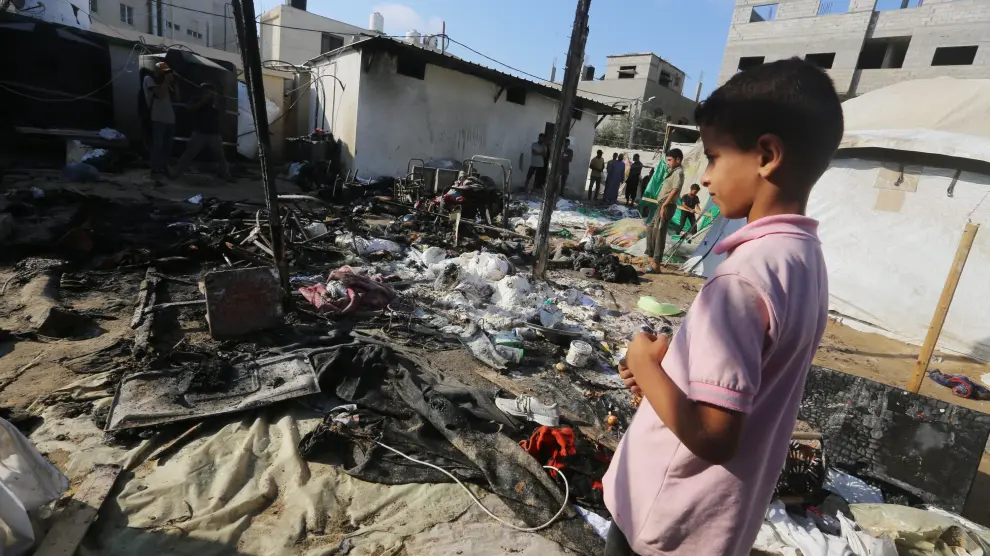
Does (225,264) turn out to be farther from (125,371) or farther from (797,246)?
(797,246)

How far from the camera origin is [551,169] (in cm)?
608

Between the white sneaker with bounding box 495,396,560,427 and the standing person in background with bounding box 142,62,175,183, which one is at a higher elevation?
the standing person in background with bounding box 142,62,175,183

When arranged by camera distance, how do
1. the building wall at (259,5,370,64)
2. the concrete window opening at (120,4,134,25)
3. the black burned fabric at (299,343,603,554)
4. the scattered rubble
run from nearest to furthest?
the black burned fabric at (299,343,603,554) → the scattered rubble → the building wall at (259,5,370,64) → the concrete window opening at (120,4,134,25)

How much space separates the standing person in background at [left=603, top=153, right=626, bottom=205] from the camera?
48.9 ft

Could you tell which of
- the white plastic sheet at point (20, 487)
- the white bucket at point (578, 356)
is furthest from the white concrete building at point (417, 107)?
A: the white plastic sheet at point (20, 487)

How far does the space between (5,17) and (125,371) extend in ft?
40.0

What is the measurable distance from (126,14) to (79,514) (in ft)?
113

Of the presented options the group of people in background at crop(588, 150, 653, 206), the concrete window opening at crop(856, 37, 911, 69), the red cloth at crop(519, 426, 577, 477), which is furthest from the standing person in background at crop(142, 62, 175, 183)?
the concrete window opening at crop(856, 37, 911, 69)

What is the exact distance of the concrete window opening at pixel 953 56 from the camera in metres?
Result: 20.6

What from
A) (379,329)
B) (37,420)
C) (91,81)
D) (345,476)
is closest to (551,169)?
(379,329)

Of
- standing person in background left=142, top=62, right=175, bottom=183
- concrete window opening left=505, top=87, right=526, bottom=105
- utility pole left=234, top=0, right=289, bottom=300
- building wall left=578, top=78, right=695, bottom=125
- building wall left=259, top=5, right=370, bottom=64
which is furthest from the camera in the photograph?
building wall left=578, top=78, right=695, bottom=125

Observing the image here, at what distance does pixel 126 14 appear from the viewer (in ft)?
87.1

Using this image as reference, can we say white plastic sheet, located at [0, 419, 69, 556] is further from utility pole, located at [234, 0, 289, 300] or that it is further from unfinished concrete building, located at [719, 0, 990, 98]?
unfinished concrete building, located at [719, 0, 990, 98]

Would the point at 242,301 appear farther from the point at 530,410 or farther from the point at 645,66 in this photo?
the point at 645,66
